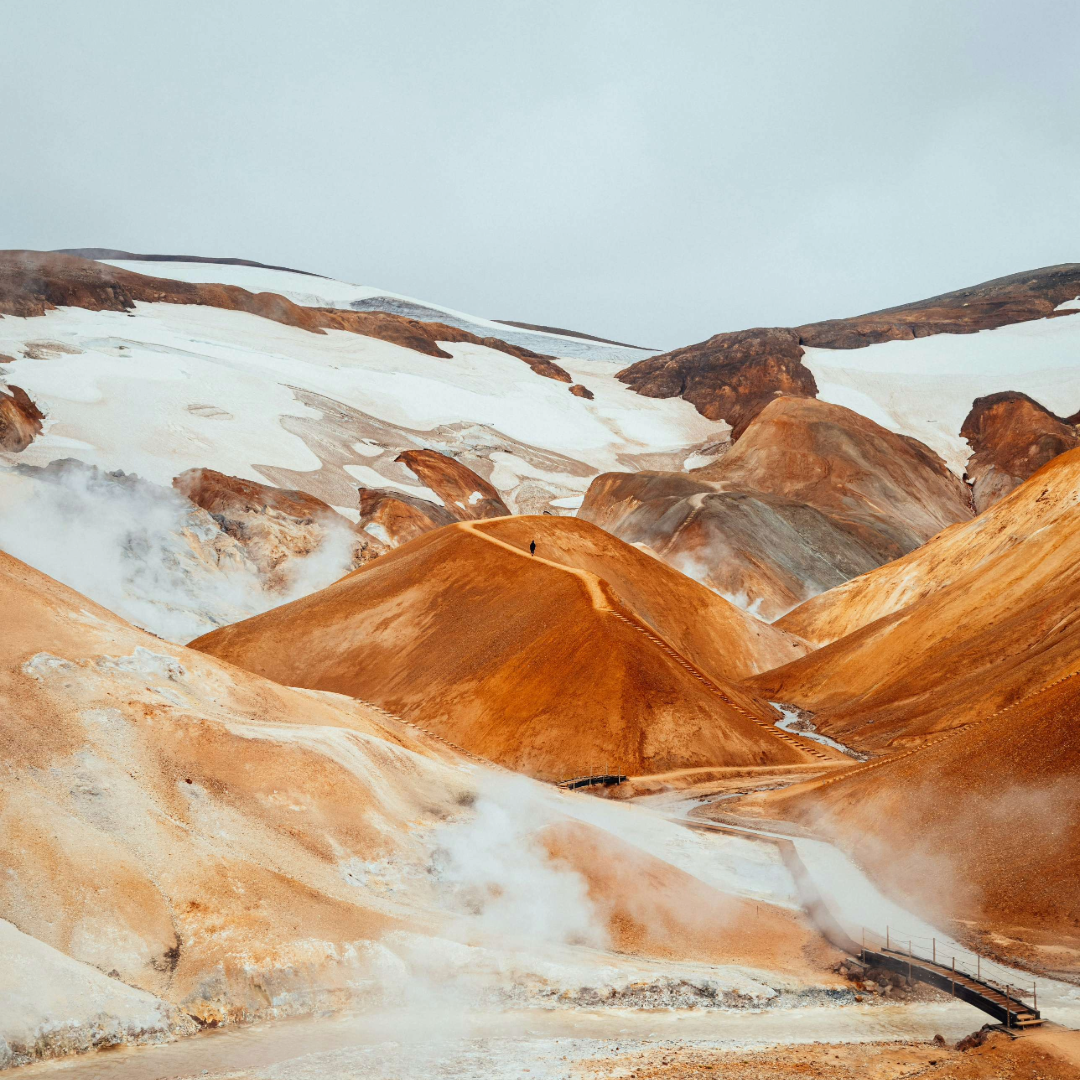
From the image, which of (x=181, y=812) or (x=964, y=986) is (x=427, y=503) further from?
(x=964, y=986)

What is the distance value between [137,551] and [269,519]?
853 centimetres

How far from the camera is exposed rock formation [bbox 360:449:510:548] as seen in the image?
64.0 meters

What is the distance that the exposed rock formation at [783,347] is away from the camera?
123 m

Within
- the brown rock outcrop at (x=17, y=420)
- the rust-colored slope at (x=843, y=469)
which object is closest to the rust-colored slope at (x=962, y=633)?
the rust-colored slope at (x=843, y=469)

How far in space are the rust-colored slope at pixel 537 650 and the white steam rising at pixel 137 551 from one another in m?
3.46

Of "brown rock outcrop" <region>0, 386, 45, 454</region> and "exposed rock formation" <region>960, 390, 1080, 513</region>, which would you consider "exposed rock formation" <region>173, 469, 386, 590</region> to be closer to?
"brown rock outcrop" <region>0, 386, 45, 454</region>

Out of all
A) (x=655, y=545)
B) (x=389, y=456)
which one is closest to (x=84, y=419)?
(x=389, y=456)

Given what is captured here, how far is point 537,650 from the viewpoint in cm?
3897

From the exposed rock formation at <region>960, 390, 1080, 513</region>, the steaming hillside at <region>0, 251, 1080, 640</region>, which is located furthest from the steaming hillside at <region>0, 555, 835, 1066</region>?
the exposed rock formation at <region>960, 390, 1080, 513</region>

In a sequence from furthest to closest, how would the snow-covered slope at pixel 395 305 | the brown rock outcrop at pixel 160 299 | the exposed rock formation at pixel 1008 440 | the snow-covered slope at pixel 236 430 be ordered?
the snow-covered slope at pixel 395 305 → the exposed rock formation at pixel 1008 440 → the brown rock outcrop at pixel 160 299 → the snow-covered slope at pixel 236 430

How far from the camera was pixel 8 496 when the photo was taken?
46156mm

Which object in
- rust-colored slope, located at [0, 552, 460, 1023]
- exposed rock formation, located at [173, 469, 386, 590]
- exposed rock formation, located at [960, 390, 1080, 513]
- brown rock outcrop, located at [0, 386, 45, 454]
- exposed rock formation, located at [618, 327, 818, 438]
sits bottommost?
rust-colored slope, located at [0, 552, 460, 1023]

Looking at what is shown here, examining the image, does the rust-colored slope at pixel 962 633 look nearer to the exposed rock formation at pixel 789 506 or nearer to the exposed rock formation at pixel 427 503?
the exposed rock formation at pixel 789 506

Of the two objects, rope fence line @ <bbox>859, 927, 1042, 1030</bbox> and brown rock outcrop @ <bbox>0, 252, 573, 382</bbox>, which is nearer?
rope fence line @ <bbox>859, 927, 1042, 1030</bbox>
